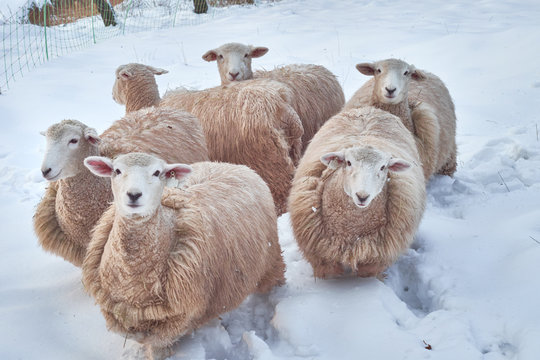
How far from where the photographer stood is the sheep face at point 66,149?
312 centimetres

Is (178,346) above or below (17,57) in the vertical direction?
below

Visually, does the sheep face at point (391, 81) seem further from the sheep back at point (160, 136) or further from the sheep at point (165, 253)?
the sheep at point (165, 253)

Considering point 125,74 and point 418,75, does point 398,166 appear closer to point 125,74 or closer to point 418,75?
point 418,75

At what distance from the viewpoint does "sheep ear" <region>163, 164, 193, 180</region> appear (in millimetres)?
2615

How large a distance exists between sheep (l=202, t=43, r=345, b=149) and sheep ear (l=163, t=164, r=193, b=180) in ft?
8.90

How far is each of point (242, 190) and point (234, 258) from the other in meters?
0.53

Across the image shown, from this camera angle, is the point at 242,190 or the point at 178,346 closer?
the point at 178,346

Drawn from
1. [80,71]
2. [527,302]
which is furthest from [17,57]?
[527,302]

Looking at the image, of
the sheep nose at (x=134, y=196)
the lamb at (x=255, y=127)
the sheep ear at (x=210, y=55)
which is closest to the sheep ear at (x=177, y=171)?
the sheep nose at (x=134, y=196)

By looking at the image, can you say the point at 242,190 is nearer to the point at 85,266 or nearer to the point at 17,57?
the point at 85,266

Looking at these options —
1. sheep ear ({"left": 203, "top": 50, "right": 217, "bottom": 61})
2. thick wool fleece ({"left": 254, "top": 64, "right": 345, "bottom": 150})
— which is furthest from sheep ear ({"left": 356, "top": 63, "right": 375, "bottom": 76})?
sheep ear ({"left": 203, "top": 50, "right": 217, "bottom": 61})

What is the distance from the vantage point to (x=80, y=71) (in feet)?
27.8

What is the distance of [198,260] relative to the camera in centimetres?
277

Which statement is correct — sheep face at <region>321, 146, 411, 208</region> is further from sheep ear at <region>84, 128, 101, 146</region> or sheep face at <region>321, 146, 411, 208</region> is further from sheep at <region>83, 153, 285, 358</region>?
sheep ear at <region>84, 128, 101, 146</region>
